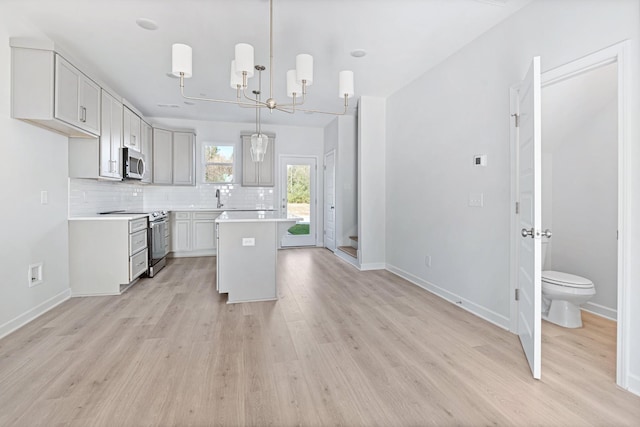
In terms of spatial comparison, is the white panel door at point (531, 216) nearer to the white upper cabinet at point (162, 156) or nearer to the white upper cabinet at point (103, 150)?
the white upper cabinet at point (103, 150)

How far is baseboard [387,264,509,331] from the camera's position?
2.79 metres

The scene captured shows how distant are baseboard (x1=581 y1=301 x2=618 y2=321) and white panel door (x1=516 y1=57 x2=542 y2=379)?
1254 millimetres

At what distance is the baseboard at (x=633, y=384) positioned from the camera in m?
1.79

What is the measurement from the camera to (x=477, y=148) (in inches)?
120

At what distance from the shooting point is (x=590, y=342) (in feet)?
8.09

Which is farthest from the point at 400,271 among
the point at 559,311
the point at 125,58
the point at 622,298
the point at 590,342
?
the point at 125,58

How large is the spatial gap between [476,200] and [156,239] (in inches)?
169

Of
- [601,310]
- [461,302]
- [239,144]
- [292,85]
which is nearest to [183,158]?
[239,144]

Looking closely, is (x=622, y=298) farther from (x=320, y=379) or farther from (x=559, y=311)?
(x=320, y=379)

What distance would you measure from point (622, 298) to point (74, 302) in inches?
185

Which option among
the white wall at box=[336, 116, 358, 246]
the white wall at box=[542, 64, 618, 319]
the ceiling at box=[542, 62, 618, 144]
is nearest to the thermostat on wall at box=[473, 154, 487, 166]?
the ceiling at box=[542, 62, 618, 144]

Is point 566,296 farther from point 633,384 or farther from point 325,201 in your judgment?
point 325,201

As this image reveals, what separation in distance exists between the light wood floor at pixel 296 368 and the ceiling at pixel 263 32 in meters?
2.68

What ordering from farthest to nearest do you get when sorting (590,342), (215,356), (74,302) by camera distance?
1. (74,302)
2. (590,342)
3. (215,356)
